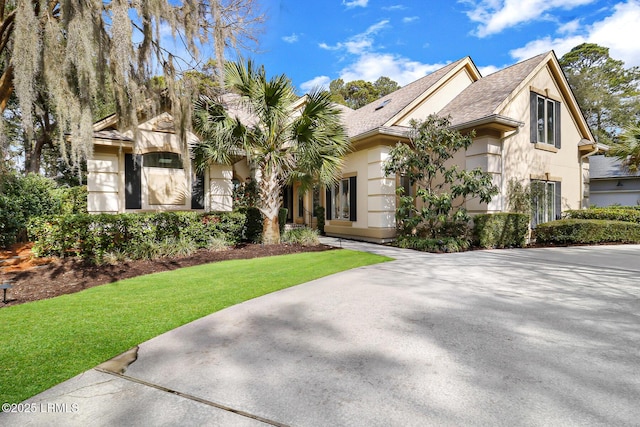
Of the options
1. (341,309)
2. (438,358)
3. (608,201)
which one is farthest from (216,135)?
(608,201)

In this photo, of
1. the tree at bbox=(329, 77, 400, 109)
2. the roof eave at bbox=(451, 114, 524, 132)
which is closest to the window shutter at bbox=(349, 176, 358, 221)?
the roof eave at bbox=(451, 114, 524, 132)

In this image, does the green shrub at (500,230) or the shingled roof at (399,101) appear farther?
the shingled roof at (399,101)

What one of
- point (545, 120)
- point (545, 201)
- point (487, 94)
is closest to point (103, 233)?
point (487, 94)

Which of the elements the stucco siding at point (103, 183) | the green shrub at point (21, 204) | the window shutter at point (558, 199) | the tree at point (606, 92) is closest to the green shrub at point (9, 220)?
the green shrub at point (21, 204)

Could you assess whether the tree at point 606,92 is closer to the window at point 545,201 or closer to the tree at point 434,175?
the window at point 545,201

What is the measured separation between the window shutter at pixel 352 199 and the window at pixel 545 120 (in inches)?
270

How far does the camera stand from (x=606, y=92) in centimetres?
2734

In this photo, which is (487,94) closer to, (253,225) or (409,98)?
(409,98)

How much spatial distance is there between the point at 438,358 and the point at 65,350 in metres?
3.53

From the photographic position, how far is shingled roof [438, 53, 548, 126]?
428 inches

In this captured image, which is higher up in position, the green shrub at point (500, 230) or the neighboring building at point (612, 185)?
the neighboring building at point (612, 185)

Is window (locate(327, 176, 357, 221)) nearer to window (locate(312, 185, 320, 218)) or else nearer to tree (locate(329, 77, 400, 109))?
window (locate(312, 185, 320, 218))

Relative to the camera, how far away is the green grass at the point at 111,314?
108 inches

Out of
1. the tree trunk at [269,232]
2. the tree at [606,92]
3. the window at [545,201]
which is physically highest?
the tree at [606,92]
